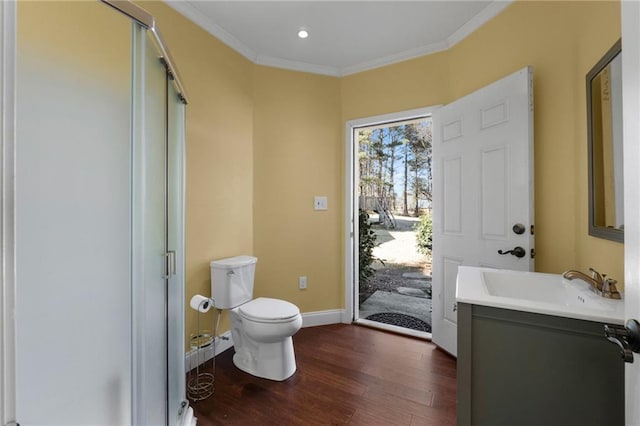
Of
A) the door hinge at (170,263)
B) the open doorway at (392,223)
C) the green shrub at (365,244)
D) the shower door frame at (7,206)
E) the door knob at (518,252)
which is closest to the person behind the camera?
the shower door frame at (7,206)

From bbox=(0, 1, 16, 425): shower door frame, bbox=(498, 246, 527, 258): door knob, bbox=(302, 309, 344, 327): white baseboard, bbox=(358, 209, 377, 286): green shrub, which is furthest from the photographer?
bbox=(358, 209, 377, 286): green shrub

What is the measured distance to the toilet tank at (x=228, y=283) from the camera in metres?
1.98


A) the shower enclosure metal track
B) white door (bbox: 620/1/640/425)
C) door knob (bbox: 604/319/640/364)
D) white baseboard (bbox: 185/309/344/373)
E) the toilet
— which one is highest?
the shower enclosure metal track

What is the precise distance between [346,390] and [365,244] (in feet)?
5.12

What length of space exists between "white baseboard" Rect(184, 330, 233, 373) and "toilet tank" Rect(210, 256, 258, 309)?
0.99ft

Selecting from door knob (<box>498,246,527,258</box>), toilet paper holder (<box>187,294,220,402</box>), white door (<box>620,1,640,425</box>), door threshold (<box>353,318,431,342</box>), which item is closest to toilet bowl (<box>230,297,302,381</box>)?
toilet paper holder (<box>187,294,220,402</box>)

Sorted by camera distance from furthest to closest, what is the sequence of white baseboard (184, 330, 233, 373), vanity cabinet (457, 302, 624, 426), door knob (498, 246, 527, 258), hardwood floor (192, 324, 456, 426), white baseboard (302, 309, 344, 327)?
white baseboard (302, 309, 344, 327) → white baseboard (184, 330, 233, 373) → door knob (498, 246, 527, 258) → hardwood floor (192, 324, 456, 426) → vanity cabinet (457, 302, 624, 426)

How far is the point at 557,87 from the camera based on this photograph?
158cm

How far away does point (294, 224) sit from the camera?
2.63 meters

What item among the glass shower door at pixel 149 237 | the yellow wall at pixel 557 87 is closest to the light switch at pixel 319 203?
the yellow wall at pixel 557 87

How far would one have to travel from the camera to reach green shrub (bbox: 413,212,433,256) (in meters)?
2.86

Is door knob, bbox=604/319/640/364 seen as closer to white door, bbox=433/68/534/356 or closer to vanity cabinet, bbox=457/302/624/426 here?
vanity cabinet, bbox=457/302/624/426

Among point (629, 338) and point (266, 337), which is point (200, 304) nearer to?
point (266, 337)

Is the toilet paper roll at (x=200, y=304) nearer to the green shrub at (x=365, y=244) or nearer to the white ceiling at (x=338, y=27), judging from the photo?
the green shrub at (x=365, y=244)
